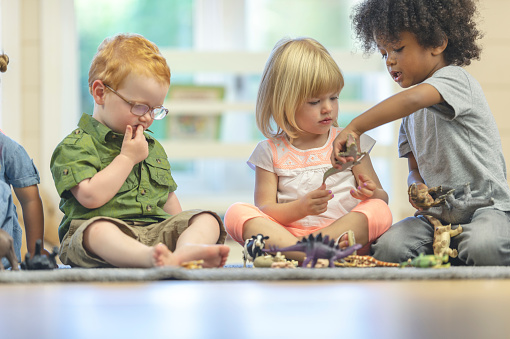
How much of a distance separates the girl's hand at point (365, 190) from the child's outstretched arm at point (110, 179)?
50 cm

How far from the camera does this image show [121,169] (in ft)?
→ 4.48

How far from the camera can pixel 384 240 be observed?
4.88ft

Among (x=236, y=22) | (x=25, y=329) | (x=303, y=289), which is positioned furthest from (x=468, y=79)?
(x=236, y=22)

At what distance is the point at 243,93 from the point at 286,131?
1488 mm

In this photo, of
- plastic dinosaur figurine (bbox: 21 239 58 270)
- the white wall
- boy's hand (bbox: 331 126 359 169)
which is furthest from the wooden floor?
the white wall

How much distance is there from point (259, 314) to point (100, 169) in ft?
2.81

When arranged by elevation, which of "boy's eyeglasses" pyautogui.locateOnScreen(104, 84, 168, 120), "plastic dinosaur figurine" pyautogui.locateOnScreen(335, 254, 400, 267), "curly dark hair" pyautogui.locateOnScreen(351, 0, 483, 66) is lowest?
"plastic dinosaur figurine" pyautogui.locateOnScreen(335, 254, 400, 267)

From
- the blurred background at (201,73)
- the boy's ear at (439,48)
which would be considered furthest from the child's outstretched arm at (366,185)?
the blurred background at (201,73)

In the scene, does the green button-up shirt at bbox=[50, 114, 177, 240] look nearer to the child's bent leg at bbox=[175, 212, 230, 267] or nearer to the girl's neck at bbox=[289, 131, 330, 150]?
the child's bent leg at bbox=[175, 212, 230, 267]

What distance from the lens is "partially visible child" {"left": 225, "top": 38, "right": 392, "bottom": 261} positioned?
1.53 meters

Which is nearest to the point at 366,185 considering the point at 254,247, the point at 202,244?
the point at 254,247

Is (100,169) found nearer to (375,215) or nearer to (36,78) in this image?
(375,215)

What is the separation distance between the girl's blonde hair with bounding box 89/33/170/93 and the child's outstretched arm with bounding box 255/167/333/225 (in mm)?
359

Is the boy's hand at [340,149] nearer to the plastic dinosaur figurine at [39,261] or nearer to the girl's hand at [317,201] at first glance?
the girl's hand at [317,201]
